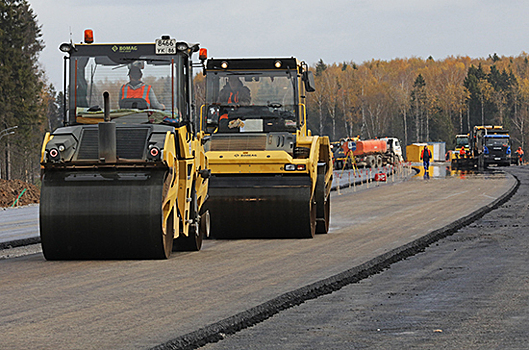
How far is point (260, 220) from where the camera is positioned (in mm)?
14898

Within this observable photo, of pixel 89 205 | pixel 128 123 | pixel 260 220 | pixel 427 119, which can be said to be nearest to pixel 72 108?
→ pixel 128 123

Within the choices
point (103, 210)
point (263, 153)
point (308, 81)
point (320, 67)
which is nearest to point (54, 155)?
point (103, 210)

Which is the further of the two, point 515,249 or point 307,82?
point 307,82

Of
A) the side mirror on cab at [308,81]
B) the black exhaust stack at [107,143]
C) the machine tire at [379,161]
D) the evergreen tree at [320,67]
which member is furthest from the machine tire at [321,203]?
the evergreen tree at [320,67]

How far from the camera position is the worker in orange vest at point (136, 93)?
Answer: 12.2 metres

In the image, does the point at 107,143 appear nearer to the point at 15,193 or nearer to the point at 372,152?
the point at 15,193

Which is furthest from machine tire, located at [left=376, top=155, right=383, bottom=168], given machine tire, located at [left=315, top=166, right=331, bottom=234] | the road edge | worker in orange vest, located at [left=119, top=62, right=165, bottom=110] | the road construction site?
worker in orange vest, located at [left=119, top=62, right=165, bottom=110]

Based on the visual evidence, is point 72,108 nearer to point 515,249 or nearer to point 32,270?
point 32,270

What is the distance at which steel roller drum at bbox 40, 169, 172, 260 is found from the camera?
36.4 ft

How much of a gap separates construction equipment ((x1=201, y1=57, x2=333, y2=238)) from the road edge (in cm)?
224

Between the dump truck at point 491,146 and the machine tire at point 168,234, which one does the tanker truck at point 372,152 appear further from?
the machine tire at point 168,234

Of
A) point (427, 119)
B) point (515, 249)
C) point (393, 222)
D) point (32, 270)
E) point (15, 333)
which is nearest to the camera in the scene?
point (15, 333)

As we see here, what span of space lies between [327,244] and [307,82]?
356 centimetres

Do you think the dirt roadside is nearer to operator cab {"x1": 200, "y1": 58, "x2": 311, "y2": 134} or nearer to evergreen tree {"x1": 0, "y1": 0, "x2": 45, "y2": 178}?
operator cab {"x1": 200, "y1": 58, "x2": 311, "y2": 134}
